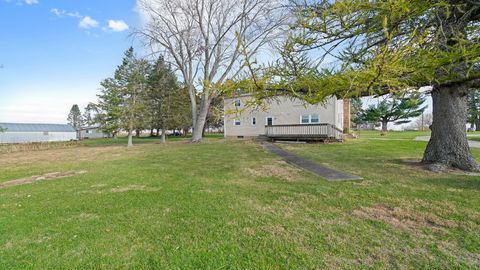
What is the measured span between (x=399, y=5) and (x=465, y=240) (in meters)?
3.05

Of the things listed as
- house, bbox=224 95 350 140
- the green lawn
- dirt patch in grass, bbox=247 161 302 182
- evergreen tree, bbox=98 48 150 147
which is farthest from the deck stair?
evergreen tree, bbox=98 48 150 147

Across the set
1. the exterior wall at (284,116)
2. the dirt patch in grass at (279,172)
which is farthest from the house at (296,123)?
the dirt patch in grass at (279,172)

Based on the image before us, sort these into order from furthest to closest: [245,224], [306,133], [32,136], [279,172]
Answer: [32,136]
[306,133]
[279,172]
[245,224]

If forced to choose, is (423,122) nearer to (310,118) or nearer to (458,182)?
(310,118)

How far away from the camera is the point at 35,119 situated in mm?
44500

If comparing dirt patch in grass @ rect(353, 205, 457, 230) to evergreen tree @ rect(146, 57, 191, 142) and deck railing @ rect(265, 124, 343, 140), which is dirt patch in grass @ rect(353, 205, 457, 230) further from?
evergreen tree @ rect(146, 57, 191, 142)

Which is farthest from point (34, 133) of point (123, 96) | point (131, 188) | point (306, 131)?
point (131, 188)

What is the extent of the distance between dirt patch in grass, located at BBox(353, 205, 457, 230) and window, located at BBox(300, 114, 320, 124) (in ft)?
58.4

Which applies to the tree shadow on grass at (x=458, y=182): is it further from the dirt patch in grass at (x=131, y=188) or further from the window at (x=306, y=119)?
the window at (x=306, y=119)

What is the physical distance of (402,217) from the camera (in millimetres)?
3533

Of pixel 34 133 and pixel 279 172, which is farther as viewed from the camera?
pixel 34 133

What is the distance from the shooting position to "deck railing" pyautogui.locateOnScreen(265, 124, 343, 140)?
17734 millimetres

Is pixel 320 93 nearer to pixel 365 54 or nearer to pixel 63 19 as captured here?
pixel 365 54

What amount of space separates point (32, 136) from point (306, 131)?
43.6 meters
